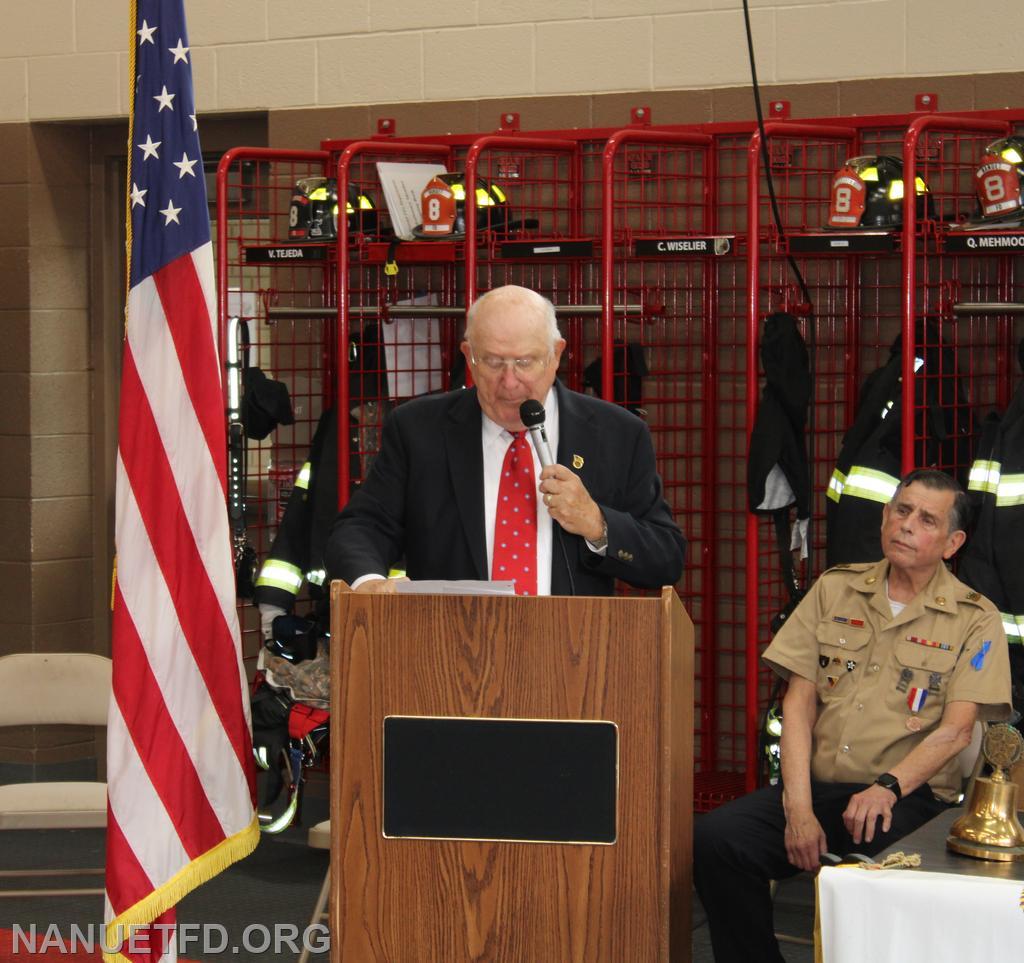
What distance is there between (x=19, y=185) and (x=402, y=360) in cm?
188

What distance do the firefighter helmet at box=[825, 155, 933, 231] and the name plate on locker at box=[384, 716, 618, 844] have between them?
95.5 inches

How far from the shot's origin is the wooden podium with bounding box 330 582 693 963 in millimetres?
2287

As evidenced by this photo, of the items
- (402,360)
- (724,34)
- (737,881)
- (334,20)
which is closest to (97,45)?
(334,20)

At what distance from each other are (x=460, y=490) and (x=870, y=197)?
6.30 ft

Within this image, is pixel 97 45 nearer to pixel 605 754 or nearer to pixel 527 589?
pixel 527 589

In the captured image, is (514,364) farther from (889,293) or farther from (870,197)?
(889,293)

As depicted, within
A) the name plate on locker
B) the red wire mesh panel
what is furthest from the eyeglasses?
the red wire mesh panel

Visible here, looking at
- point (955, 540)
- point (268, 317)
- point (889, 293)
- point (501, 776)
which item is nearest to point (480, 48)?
point (268, 317)

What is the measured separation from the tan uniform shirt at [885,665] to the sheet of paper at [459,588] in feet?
4.56

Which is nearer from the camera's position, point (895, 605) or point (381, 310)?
point (895, 605)

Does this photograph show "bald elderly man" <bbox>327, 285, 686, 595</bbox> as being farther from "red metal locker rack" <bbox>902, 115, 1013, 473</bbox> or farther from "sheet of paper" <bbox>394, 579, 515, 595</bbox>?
"red metal locker rack" <bbox>902, 115, 1013, 473</bbox>

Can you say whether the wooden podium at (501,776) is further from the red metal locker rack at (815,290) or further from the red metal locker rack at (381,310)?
the red metal locker rack at (381,310)

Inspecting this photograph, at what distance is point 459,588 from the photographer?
2338mm

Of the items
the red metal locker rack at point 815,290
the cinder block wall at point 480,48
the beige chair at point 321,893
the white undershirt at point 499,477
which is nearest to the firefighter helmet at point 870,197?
the red metal locker rack at point 815,290
